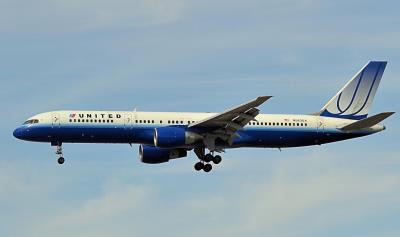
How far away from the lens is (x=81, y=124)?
264 ft

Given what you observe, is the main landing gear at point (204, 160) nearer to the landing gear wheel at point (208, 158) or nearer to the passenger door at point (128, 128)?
the landing gear wheel at point (208, 158)

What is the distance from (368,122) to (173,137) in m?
15.3

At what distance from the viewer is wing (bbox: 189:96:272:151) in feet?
255

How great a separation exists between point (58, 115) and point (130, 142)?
5.75 m

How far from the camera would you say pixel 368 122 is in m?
83.3

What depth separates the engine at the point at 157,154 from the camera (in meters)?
87.3

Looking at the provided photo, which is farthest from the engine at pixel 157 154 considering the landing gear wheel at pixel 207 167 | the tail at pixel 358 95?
the tail at pixel 358 95

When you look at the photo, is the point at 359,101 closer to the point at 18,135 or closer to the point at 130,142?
the point at 130,142

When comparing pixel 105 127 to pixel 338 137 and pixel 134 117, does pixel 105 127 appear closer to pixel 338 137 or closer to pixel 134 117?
pixel 134 117

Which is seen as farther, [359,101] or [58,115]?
[359,101]

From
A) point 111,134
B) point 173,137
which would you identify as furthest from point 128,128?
point 173,137

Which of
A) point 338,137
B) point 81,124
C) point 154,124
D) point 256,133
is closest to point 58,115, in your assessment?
point 81,124

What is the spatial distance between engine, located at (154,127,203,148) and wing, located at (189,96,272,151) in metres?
0.74

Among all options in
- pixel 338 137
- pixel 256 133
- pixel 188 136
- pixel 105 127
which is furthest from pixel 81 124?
pixel 338 137
